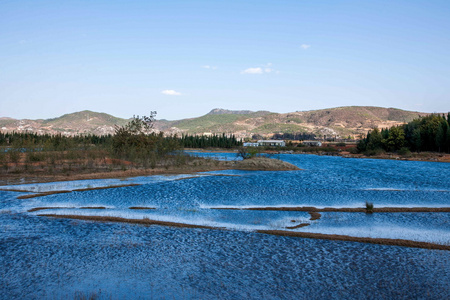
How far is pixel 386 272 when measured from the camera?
11750mm

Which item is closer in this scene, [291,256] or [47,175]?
[291,256]

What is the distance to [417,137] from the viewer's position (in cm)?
10325

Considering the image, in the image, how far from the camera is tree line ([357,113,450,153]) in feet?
311

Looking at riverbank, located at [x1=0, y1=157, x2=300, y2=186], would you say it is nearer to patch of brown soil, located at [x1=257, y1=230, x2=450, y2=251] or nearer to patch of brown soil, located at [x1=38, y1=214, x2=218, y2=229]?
patch of brown soil, located at [x1=38, y1=214, x2=218, y2=229]

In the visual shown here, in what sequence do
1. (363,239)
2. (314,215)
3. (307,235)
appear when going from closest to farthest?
(363,239) < (307,235) < (314,215)

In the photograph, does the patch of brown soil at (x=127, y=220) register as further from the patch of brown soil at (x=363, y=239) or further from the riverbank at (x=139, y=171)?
the riverbank at (x=139, y=171)

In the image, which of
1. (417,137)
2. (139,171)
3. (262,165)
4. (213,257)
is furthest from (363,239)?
(417,137)

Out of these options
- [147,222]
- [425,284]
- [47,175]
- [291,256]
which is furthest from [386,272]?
[47,175]

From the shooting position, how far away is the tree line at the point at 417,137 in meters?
94.8

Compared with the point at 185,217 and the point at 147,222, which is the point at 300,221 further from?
the point at 147,222

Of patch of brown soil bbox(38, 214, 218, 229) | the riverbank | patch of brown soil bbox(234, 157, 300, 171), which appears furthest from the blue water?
patch of brown soil bbox(234, 157, 300, 171)

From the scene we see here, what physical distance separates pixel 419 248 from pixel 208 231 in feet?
28.9

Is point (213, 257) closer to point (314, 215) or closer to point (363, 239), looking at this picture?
point (363, 239)

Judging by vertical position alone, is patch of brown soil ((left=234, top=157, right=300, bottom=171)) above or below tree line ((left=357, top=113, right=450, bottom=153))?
below
